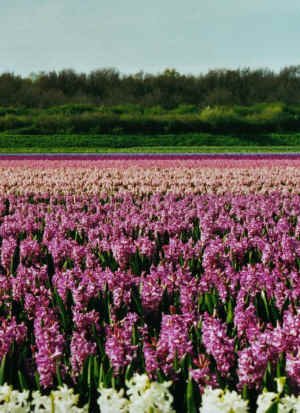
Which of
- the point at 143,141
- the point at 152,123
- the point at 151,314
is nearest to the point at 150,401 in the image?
the point at 151,314

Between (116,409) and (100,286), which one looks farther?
(100,286)

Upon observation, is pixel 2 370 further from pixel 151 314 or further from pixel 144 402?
pixel 151 314

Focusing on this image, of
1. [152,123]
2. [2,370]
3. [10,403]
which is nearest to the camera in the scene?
[10,403]

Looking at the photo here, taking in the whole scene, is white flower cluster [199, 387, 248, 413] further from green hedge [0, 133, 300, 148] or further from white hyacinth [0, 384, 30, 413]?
green hedge [0, 133, 300, 148]

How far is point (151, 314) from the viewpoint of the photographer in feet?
14.6

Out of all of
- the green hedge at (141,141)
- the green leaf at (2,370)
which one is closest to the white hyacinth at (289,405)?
the green leaf at (2,370)

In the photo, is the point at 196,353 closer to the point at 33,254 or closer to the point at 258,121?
the point at 33,254

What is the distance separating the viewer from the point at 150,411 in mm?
1986

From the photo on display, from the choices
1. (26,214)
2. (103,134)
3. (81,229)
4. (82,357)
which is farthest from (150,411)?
(103,134)

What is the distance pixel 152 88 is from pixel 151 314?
4538 centimetres

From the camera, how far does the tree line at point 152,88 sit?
46062mm

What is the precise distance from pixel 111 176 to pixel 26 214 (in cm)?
561

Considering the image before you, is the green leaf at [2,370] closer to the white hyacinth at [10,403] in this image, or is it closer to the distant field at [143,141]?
the white hyacinth at [10,403]

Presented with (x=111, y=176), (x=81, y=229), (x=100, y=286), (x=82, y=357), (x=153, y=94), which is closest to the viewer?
(x=82, y=357)
